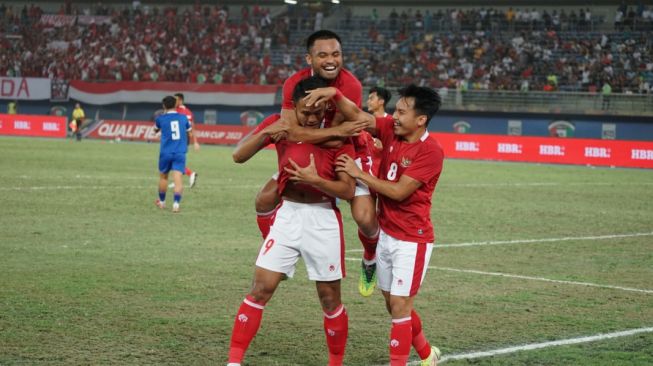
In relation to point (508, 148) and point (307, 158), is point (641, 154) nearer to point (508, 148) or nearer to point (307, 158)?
point (508, 148)

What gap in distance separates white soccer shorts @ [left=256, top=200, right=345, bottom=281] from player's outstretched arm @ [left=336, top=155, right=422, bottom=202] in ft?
1.04

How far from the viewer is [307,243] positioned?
6613 mm

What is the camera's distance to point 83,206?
60.4 ft

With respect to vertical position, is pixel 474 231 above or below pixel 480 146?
above

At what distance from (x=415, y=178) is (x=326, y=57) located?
40.5 inches

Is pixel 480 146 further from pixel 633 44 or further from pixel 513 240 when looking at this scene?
pixel 513 240

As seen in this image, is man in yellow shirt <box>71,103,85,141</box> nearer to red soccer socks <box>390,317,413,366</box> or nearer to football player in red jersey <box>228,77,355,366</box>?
football player in red jersey <box>228,77,355,366</box>

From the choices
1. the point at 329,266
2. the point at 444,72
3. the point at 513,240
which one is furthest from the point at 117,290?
the point at 444,72

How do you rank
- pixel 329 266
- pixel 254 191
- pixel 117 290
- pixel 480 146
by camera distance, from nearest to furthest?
pixel 329 266, pixel 117 290, pixel 254 191, pixel 480 146

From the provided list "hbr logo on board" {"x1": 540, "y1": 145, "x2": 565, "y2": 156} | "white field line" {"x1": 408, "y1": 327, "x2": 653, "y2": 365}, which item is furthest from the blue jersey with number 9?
"hbr logo on board" {"x1": 540, "y1": 145, "x2": 565, "y2": 156}

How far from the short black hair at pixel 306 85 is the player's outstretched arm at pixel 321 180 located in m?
0.42

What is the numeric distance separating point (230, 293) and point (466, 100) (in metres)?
37.4

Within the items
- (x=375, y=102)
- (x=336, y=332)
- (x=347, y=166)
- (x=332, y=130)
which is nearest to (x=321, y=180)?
(x=347, y=166)

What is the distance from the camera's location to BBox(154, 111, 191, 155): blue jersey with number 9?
760 inches
